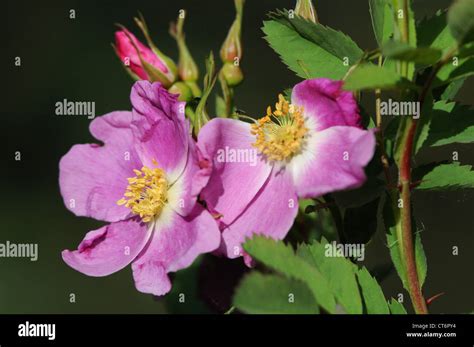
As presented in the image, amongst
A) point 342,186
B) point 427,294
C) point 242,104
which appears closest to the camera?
point 342,186

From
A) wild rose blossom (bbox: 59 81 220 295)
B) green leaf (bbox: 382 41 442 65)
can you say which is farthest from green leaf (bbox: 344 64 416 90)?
wild rose blossom (bbox: 59 81 220 295)

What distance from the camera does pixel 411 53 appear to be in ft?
1.44

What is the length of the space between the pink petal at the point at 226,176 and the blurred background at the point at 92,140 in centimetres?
8

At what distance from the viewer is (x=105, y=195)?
588 mm

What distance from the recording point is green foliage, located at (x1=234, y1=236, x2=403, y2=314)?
1.42 ft

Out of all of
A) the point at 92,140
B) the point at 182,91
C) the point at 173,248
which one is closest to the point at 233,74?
the point at 182,91

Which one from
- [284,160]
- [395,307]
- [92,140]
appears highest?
[92,140]

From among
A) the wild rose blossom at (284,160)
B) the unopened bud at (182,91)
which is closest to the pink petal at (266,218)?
the wild rose blossom at (284,160)

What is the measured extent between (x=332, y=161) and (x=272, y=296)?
107 mm

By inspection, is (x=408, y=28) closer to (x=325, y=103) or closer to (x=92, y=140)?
(x=325, y=103)

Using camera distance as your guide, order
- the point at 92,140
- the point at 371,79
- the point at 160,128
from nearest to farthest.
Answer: the point at 371,79 → the point at 160,128 → the point at 92,140

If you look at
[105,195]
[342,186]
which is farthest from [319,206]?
[105,195]
